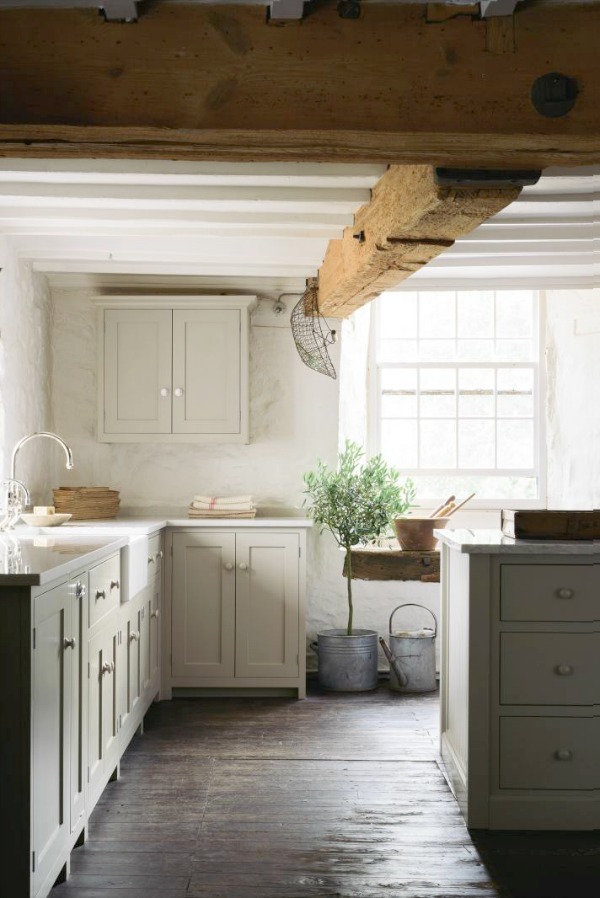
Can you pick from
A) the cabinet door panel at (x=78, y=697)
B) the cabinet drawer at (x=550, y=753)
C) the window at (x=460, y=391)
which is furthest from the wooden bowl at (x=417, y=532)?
the cabinet door panel at (x=78, y=697)

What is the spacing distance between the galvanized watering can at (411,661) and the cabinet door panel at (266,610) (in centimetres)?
62

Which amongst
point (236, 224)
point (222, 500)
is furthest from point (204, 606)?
point (236, 224)

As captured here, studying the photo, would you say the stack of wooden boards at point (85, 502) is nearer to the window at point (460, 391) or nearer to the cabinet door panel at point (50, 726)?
the window at point (460, 391)

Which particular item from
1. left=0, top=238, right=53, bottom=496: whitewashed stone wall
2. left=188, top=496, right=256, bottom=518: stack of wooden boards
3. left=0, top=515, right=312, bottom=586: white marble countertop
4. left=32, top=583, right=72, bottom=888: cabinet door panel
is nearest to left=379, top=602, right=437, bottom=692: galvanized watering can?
left=0, top=515, right=312, bottom=586: white marble countertop

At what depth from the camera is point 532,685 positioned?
3578 mm

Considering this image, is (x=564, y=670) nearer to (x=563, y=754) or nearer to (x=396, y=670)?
(x=563, y=754)

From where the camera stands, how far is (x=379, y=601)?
20.5ft

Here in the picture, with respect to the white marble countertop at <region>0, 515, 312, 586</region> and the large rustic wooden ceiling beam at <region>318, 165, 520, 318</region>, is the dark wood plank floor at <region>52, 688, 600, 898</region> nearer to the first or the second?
the white marble countertop at <region>0, 515, 312, 586</region>

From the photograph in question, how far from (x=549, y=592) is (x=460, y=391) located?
3.31m

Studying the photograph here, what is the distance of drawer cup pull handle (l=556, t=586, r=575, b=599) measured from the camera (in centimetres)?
357

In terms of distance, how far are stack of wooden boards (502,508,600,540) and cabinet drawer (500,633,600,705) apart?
0.40 meters

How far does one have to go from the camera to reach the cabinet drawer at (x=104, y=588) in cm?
353

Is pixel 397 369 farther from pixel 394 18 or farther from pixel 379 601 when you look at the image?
pixel 394 18

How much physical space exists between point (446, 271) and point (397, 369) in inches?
43.3
